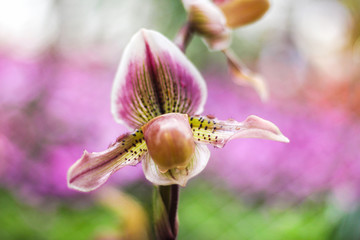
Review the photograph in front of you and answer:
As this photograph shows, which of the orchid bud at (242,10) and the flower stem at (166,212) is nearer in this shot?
the flower stem at (166,212)

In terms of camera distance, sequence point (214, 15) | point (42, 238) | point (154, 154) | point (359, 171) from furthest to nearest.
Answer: point (359, 171) → point (42, 238) → point (214, 15) → point (154, 154)

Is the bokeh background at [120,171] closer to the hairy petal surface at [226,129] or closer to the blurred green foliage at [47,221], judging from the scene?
the blurred green foliage at [47,221]

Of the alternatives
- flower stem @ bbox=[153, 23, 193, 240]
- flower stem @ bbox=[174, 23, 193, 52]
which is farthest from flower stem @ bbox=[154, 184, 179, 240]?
flower stem @ bbox=[174, 23, 193, 52]

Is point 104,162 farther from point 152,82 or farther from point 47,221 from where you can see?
point 47,221

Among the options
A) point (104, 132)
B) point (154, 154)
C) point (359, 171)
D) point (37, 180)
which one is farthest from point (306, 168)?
point (154, 154)

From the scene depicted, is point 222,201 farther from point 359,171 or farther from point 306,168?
point 359,171

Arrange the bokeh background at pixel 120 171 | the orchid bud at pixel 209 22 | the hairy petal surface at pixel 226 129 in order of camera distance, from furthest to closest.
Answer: the bokeh background at pixel 120 171
the orchid bud at pixel 209 22
the hairy petal surface at pixel 226 129

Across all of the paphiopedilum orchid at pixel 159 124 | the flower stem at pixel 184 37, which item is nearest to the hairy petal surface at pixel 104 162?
the paphiopedilum orchid at pixel 159 124

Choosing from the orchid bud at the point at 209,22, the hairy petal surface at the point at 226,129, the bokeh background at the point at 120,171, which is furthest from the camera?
the bokeh background at the point at 120,171

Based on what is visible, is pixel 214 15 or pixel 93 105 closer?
pixel 214 15
